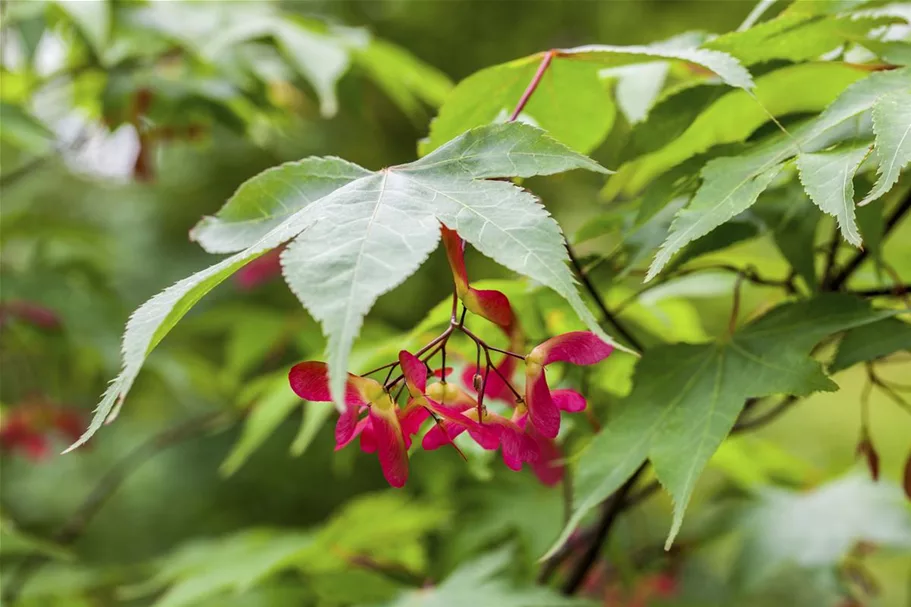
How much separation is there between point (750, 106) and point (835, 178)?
0.78ft

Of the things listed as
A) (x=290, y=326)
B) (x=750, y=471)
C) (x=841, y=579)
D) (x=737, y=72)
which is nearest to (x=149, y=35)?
(x=290, y=326)

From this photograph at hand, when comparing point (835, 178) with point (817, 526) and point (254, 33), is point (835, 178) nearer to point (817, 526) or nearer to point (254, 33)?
point (817, 526)

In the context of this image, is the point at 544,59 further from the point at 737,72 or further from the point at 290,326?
the point at 290,326

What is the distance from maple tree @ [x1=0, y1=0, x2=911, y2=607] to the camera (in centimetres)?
34

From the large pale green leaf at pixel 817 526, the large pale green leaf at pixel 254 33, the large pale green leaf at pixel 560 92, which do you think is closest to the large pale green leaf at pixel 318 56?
the large pale green leaf at pixel 254 33

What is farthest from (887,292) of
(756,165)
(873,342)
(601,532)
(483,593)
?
(483,593)

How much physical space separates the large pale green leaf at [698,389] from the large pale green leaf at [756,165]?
4.2 inches

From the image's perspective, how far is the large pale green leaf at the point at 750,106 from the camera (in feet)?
1.85

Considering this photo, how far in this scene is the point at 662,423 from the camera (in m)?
0.45

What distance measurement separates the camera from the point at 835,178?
36 centimetres

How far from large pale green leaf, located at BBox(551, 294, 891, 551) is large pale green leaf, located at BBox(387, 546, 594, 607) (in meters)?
0.19

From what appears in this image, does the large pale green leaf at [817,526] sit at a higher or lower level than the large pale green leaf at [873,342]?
lower

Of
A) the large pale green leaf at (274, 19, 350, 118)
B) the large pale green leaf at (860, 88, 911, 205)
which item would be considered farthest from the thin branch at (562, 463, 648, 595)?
the large pale green leaf at (274, 19, 350, 118)

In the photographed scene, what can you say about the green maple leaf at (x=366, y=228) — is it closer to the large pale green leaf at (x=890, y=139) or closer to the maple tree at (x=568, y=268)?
the maple tree at (x=568, y=268)
